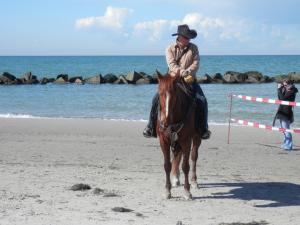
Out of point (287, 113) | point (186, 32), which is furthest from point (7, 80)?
point (186, 32)

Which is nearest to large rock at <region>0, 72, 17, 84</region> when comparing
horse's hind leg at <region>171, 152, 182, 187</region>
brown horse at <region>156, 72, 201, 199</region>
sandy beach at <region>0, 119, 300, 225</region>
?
sandy beach at <region>0, 119, 300, 225</region>

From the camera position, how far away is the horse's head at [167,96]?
8.37 metres

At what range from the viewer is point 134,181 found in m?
10.4

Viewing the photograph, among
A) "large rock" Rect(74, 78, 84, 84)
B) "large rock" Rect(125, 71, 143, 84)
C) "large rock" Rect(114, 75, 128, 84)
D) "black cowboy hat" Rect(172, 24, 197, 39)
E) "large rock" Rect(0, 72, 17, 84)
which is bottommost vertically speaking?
"large rock" Rect(0, 72, 17, 84)

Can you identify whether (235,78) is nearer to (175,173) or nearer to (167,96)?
(175,173)

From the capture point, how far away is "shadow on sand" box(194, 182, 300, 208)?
9.19 meters

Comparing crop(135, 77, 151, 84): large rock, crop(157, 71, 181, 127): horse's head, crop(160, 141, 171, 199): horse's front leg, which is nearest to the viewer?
crop(157, 71, 181, 127): horse's head

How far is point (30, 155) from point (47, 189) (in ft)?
13.4

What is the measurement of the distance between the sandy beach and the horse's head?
52.3 inches

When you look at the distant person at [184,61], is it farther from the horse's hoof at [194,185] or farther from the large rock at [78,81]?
the large rock at [78,81]

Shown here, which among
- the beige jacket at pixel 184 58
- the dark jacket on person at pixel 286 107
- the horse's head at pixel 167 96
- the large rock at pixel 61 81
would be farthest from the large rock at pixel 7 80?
the horse's head at pixel 167 96

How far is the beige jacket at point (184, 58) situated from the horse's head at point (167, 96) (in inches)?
33.4

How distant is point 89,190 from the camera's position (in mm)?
9547

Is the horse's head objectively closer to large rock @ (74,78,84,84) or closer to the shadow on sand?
the shadow on sand
